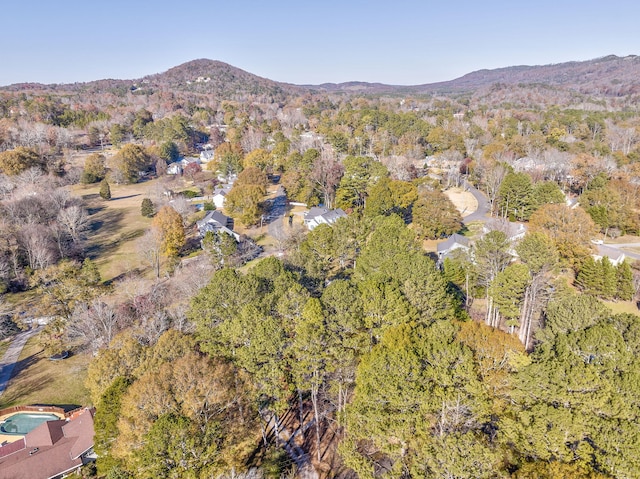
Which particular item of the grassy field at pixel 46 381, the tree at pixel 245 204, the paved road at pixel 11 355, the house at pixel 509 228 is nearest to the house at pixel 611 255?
the house at pixel 509 228

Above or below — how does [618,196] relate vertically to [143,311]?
above

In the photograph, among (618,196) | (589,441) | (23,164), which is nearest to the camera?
(589,441)

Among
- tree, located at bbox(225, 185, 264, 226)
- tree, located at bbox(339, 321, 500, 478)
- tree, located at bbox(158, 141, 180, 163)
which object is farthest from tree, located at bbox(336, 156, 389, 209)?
tree, located at bbox(158, 141, 180, 163)

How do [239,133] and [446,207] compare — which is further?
[239,133]

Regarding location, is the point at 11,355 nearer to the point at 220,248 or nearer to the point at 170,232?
the point at 170,232

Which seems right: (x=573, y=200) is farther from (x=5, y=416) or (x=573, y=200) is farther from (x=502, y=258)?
(x=5, y=416)

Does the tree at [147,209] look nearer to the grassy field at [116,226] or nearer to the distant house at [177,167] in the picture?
the grassy field at [116,226]

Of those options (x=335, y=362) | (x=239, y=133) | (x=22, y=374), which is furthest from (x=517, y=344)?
(x=239, y=133)
